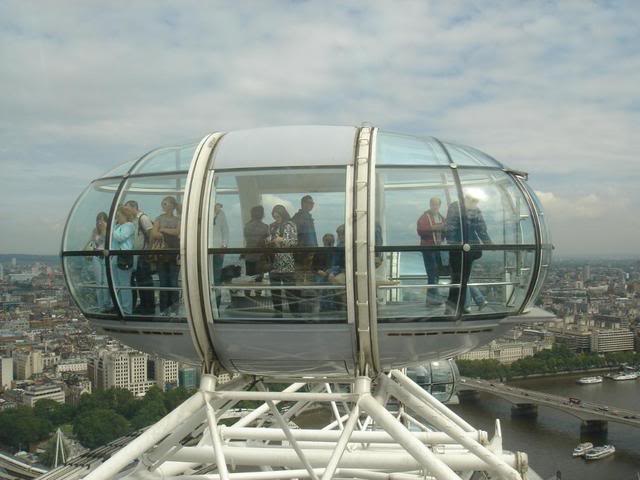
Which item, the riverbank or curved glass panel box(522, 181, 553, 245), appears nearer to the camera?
curved glass panel box(522, 181, 553, 245)

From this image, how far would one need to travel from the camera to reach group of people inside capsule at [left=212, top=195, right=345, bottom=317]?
5859 mm

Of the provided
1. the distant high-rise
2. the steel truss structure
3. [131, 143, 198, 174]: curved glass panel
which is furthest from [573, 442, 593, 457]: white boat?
[131, 143, 198, 174]: curved glass panel

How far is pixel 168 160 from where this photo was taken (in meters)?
6.44

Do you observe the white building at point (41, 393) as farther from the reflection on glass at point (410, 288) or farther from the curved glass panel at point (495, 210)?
the curved glass panel at point (495, 210)

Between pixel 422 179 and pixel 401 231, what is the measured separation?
48cm

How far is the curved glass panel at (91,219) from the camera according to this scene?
20.9 feet

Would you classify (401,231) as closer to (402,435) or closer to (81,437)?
(402,435)

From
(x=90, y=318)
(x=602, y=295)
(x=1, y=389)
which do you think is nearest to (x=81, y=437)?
(x=1, y=389)

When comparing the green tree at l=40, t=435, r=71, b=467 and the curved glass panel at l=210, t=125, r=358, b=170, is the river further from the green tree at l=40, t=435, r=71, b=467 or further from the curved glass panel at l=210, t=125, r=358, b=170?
the curved glass panel at l=210, t=125, r=358, b=170

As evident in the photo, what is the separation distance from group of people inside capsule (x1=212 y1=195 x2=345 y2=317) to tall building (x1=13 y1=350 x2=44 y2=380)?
80.6m

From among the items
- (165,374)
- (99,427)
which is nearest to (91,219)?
(99,427)

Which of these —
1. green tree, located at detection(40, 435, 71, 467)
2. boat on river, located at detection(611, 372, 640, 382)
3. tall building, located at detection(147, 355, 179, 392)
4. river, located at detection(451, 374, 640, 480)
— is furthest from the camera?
boat on river, located at detection(611, 372, 640, 382)

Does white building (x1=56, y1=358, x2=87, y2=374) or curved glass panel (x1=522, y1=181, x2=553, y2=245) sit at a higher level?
curved glass panel (x1=522, y1=181, x2=553, y2=245)

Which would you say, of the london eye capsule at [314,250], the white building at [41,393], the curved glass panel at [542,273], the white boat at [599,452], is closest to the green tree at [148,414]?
the white building at [41,393]
